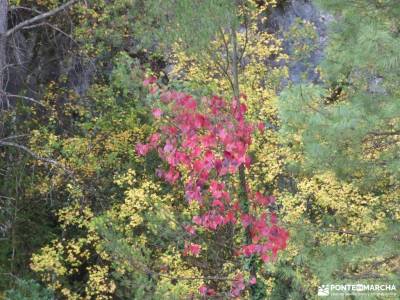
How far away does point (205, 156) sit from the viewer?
5.96 m

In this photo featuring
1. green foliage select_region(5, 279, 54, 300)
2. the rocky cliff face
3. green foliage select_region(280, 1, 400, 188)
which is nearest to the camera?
green foliage select_region(280, 1, 400, 188)

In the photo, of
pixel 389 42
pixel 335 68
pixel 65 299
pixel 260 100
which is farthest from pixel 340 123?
pixel 65 299

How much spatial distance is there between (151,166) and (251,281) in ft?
16.2

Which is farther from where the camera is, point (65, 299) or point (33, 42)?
point (33, 42)

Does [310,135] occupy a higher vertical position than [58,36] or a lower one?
lower

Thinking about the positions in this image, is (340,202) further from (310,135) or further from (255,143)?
(310,135)

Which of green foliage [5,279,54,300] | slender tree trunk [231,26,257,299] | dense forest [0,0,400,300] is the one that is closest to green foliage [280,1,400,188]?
dense forest [0,0,400,300]

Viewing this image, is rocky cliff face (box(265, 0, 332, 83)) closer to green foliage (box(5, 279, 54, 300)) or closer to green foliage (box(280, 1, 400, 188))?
green foliage (box(280, 1, 400, 188))

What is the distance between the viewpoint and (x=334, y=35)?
7332 millimetres

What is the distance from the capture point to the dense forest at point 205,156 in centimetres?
612

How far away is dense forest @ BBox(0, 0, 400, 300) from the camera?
6.12 m

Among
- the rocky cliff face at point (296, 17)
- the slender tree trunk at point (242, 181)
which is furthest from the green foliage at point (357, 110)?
the rocky cliff face at point (296, 17)

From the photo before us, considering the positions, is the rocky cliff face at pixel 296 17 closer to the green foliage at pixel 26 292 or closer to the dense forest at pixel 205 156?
the dense forest at pixel 205 156

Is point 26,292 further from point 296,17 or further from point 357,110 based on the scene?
point 296,17
